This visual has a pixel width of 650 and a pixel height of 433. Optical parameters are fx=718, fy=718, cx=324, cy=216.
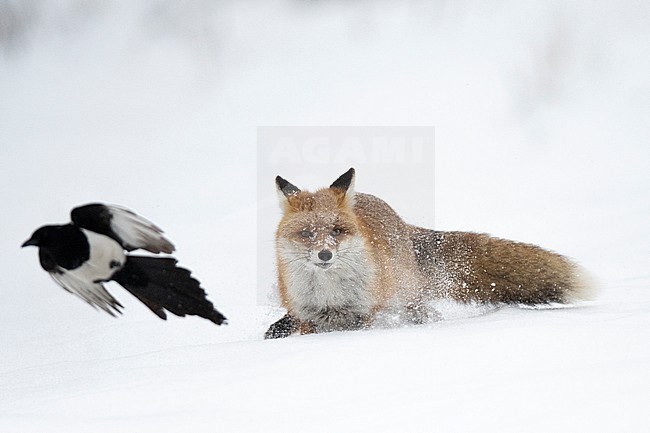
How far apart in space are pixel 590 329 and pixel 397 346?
0.63 m

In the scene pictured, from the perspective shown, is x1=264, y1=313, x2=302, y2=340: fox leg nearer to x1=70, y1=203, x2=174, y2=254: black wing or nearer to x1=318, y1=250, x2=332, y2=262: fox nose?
x1=318, y1=250, x2=332, y2=262: fox nose

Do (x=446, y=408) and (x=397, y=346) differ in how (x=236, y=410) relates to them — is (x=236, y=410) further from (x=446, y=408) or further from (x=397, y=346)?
(x=397, y=346)

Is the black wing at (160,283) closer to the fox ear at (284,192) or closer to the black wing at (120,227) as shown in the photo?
the black wing at (120,227)

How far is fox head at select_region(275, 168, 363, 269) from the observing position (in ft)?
9.80

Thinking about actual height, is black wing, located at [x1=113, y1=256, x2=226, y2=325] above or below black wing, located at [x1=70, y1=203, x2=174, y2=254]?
below

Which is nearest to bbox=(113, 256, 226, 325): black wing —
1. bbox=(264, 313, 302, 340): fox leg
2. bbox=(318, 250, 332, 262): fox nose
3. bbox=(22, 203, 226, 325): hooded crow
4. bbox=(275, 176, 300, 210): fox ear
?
bbox=(22, 203, 226, 325): hooded crow

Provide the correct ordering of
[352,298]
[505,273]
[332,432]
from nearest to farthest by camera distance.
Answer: [332,432]
[352,298]
[505,273]

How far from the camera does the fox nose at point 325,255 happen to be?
9.56 feet

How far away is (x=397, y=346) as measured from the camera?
93.7 inches

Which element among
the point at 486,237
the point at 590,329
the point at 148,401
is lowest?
the point at 148,401

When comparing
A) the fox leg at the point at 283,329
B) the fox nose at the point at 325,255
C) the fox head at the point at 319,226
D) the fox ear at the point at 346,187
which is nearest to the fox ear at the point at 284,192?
the fox head at the point at 319,226

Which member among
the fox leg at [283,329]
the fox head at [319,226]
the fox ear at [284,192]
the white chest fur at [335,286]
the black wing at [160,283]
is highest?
the fox ear at [284,192]

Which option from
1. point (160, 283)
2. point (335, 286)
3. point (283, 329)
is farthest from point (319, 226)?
point (160, 283)

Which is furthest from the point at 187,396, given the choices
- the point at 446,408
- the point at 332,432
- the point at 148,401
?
the point at 446,408
